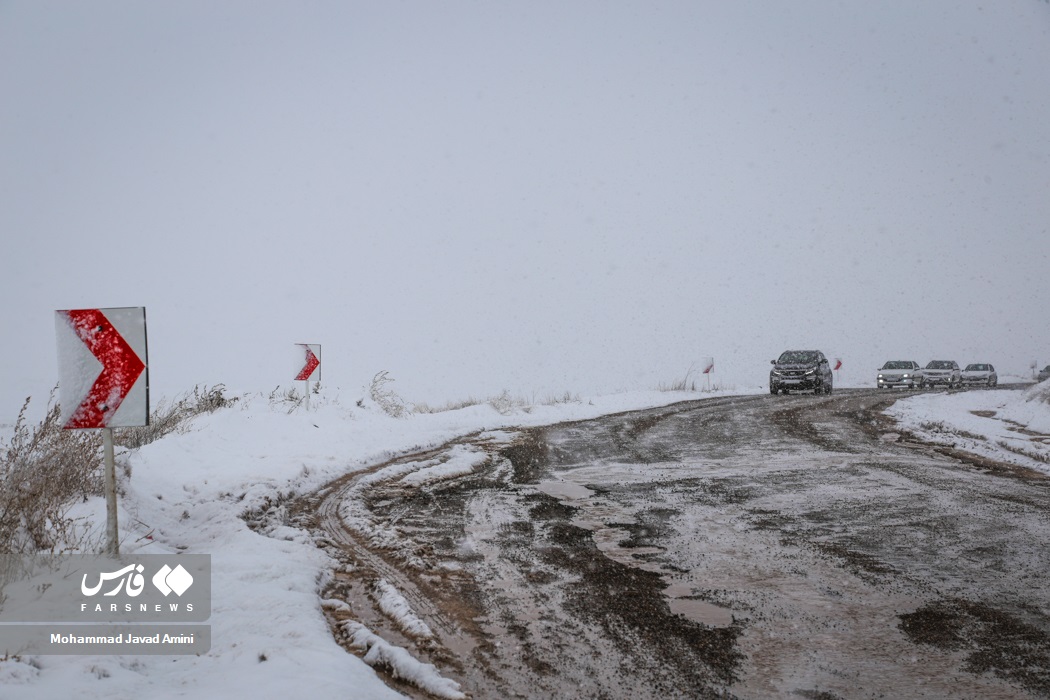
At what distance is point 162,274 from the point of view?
189 meters

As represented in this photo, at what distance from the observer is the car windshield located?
30.6m

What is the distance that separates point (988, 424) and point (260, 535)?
16621 mm

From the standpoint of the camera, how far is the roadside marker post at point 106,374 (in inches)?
204

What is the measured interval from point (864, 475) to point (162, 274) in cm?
20851

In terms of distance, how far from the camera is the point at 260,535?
6.68 m

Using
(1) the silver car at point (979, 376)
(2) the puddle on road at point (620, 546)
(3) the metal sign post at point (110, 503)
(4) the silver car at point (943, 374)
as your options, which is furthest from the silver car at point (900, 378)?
(3) the metal sign post at point (110, 503)

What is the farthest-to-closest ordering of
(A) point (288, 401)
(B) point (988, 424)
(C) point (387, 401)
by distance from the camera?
1. (C) point (387, 401)
2. (A) point (288, 401)
3. (B) point (988, 424)

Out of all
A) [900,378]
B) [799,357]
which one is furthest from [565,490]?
[900,378]

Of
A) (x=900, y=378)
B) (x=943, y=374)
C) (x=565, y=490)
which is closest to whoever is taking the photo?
(x=565, y=490)

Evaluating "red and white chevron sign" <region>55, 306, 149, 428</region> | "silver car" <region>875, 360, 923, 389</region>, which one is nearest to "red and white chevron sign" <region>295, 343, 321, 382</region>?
"red and white chevron sign" <region>55, 306, 149, 428</region>

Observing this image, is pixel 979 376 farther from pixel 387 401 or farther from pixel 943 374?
pixel 387 401

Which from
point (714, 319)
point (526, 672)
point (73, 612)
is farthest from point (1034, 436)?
point (714, 319)
